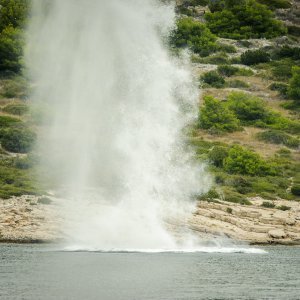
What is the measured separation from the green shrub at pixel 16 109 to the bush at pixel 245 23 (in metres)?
59.1

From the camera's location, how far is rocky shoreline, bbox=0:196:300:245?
5662cm

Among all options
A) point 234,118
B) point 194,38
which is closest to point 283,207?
point 234,118

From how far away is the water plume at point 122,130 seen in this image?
53.6 m

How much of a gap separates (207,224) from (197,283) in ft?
68.9

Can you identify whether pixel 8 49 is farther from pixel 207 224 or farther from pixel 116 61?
pixel 207 224

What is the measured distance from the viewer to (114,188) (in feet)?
208

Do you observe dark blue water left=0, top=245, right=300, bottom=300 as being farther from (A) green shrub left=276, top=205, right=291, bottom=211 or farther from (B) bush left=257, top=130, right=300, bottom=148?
(B) bush left=257, top=130, right=300, bottom=148

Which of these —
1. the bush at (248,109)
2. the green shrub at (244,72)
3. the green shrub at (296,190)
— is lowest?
the green shrub at (296,190)

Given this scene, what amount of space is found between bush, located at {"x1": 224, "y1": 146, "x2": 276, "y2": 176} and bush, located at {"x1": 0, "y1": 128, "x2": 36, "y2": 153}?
19949mm

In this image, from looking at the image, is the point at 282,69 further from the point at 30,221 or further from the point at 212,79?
the point at 30,221

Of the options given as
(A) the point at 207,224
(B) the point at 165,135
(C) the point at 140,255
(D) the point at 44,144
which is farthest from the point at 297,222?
(D) the point at 44,144

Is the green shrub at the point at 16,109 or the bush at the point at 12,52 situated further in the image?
the bush at the point at 12,52

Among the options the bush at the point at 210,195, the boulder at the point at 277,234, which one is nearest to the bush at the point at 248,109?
the bush at the point at 210,195

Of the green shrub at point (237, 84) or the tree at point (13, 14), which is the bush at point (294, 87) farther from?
the tree at point (13, 14)
